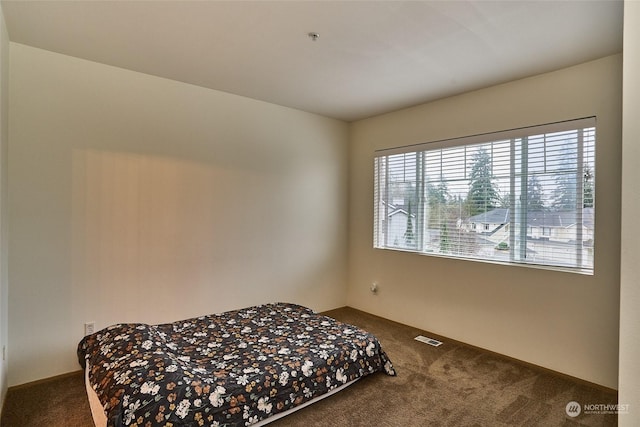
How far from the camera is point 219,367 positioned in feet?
7.38

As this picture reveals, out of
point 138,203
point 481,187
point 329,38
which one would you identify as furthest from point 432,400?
point 138,203

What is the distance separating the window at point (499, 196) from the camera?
2742 mm

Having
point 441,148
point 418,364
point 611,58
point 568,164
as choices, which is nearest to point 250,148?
point 441,148

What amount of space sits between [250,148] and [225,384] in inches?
94.9

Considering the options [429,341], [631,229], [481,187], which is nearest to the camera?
[631,229]

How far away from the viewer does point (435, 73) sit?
294cm

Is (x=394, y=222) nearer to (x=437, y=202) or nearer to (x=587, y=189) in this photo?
(x=437, y=202)

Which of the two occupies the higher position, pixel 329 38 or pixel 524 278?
pixel 329 38

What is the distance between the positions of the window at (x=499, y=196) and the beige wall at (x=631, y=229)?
1535 mm

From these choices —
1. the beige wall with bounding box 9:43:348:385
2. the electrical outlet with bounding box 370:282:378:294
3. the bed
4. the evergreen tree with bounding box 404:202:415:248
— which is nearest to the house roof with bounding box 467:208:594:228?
the evergreen tree with bounding box 404:202:415:248

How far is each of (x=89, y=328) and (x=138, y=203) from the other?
1.08 m

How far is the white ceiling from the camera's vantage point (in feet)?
6.62

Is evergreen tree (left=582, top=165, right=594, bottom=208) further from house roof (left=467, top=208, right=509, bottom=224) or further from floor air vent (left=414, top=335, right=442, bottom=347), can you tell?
floor air vent (left=414, top=335, right=442, bottom=347)

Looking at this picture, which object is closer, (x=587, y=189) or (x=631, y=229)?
(x=631, y=229)
